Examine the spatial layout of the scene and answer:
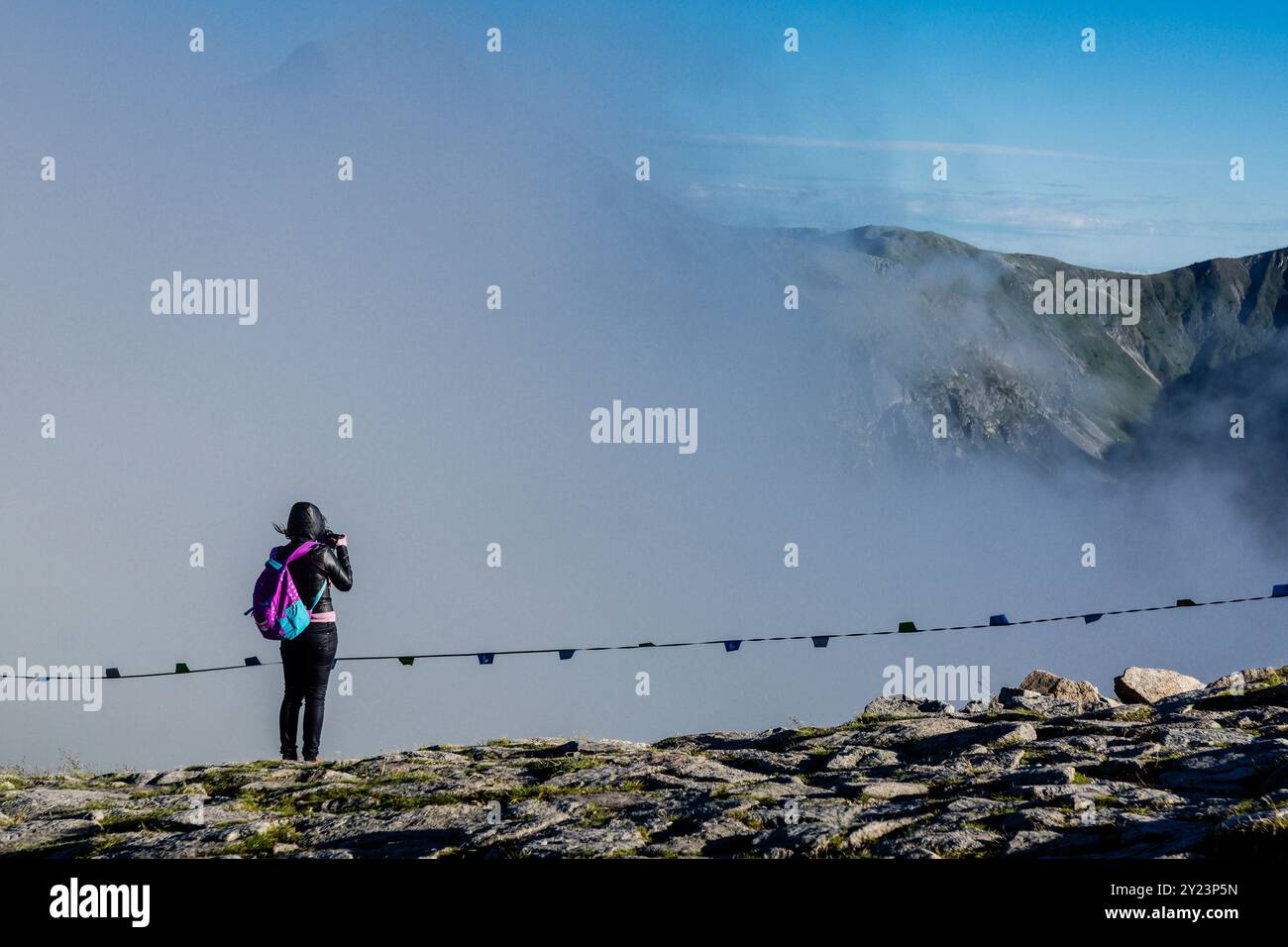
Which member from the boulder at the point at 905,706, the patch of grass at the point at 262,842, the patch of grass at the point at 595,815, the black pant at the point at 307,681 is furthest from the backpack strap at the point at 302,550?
the boulder at the point at 905,706

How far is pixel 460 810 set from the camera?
11.1 meters

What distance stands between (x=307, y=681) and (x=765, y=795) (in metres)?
5.97

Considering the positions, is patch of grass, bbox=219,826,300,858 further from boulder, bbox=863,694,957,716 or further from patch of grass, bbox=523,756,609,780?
boulder, bbox=863,694,957,716

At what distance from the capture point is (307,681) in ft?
48.1

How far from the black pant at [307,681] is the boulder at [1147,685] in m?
10.1

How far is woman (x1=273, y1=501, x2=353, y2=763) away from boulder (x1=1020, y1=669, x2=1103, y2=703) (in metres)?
8.89

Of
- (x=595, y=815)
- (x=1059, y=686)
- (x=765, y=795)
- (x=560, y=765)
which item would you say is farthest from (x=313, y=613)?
(x=1059, y=686)

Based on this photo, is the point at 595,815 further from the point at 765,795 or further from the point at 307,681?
the point at 307,681

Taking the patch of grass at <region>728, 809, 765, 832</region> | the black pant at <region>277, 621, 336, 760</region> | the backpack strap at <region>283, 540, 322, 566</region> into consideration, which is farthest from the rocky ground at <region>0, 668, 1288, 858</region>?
the backpack strap at <region>283, 540, 322, 566</region>

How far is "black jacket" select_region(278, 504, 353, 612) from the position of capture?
14484 millimetres

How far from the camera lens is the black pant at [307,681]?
14.6 metres

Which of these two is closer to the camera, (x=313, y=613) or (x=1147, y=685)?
(x=313, y=613)
